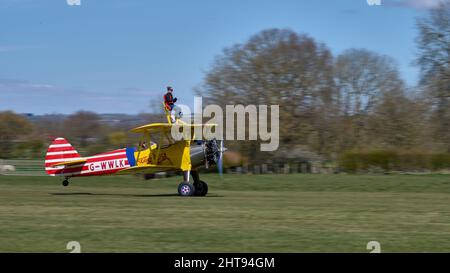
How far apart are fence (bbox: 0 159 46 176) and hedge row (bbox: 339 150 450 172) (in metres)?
20.3

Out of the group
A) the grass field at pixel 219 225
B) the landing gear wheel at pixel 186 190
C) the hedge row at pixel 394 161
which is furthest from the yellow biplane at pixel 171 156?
the hedge row at pixel 394 161

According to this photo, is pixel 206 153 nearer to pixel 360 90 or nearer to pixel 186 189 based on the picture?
pixel 186 189

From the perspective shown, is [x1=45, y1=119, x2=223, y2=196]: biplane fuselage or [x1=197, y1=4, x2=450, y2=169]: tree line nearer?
[x1=45, y1=119, x2=223, y2=196]: biplane fuselage

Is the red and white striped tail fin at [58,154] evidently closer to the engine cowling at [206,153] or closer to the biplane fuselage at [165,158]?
the biplane fuselage at [165,158]

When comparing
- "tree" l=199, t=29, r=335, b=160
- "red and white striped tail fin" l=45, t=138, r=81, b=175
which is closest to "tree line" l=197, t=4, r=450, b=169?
"tree" l=199, t=29, r=335, b=160

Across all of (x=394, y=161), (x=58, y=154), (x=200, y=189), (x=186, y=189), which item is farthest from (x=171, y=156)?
(x=394, y=161)

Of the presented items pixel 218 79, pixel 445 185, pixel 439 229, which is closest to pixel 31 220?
pixel 439 229

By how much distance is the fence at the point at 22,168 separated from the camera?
4475 centimetres

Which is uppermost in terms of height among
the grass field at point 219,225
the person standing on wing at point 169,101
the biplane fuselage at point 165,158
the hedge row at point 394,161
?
the person standing on wing at point 169,101

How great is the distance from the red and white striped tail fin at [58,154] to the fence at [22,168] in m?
14.9

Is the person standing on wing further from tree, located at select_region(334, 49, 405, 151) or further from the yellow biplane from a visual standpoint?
tree, located at select_region(334, 49, 405, 151)

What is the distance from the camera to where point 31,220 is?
1639 cm

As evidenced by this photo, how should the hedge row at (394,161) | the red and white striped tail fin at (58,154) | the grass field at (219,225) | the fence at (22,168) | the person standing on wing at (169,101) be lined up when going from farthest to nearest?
1. the hedge row at (394,161)
2. the fence at (22,168)
3. the red and white striped tail fin at (58,154)
4. the person standing on wing at (169,101)
5. the grass field at (219,225)

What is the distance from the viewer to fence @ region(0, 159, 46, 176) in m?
44.8
